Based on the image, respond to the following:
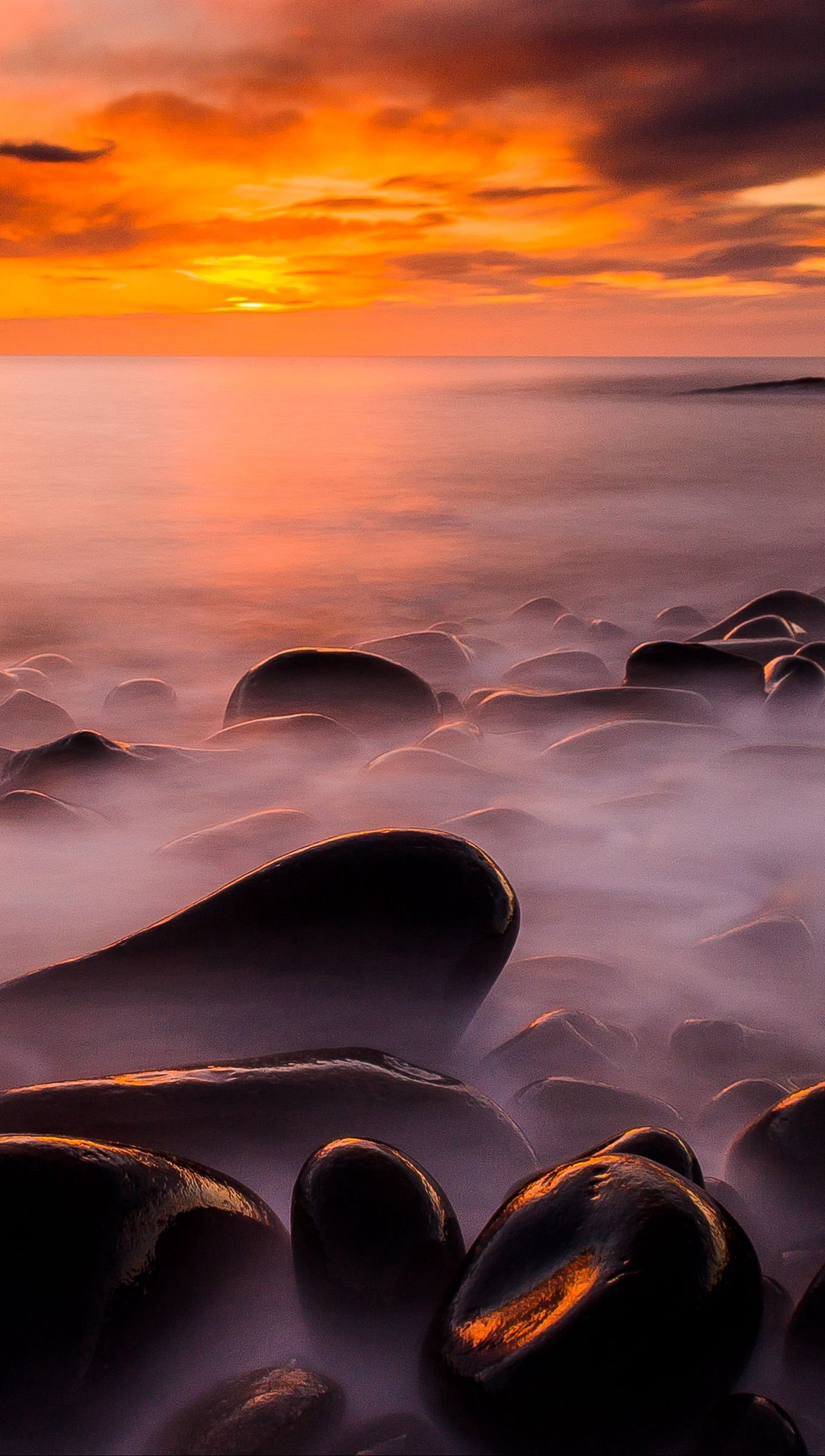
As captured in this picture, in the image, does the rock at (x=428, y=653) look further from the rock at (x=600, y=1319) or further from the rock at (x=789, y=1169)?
the rock at (x=600, y=1319)

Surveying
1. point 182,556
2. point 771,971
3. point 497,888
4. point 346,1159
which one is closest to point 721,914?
point 771,971

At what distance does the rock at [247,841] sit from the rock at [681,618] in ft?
14.0

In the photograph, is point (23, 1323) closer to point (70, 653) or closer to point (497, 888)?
point (497, 888)

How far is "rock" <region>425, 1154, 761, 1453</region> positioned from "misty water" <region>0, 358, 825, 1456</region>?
0.93 feet

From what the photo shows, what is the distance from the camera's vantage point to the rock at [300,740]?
346cm

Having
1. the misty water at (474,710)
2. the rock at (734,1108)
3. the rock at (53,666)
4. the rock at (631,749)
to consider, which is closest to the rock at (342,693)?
the misty water at (474,710)

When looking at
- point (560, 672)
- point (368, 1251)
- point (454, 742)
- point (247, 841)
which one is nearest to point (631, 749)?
point (454, 742)

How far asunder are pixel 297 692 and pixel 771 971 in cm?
231

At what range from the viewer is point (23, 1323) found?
106 cm

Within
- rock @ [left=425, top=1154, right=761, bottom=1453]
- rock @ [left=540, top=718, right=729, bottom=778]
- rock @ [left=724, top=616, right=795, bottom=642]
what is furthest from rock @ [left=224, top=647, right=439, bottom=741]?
rock @ [left=425, top=1154, right=761, bottom=1453]

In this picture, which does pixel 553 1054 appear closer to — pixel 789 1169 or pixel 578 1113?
pixel 578 1113

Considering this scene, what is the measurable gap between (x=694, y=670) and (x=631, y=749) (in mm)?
951

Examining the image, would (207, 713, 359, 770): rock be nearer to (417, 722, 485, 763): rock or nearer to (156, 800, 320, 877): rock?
(417, 722, 485, 763): rock

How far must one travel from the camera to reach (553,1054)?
1755 millimetres
